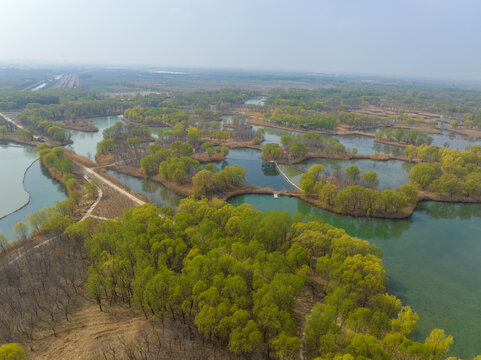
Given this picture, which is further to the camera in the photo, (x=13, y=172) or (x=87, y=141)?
(x=87, y=141)

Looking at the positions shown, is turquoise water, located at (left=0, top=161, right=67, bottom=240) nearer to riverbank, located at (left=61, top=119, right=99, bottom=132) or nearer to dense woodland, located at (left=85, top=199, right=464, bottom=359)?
dense woodland, located at (left=85, top=199, right=464, bottom=359)

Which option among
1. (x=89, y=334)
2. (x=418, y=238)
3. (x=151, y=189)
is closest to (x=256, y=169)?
(x=151, y=189)

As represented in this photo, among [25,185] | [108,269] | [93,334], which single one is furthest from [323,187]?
[25,185]

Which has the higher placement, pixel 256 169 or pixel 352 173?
pixel 352 173

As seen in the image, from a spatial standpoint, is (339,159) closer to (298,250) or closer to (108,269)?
(298,250)

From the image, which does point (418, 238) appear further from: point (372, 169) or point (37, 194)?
point (37, 194)
